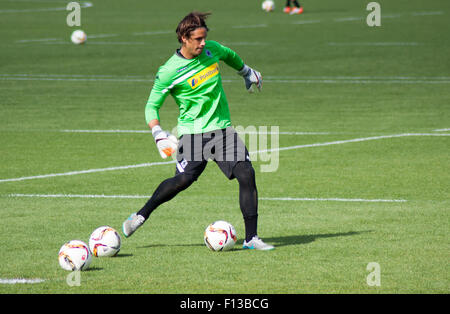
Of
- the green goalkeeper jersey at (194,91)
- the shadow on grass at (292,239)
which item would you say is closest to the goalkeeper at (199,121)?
the green goalkeeper jersey at (194,91)

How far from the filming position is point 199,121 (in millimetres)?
9461

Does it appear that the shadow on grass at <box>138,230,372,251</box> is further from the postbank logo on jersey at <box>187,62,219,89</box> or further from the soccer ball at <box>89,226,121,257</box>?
the postbank logo on jersey at <box>187,62,219,89</box>

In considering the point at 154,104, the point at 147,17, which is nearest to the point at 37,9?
the point at 147,17

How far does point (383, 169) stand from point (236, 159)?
5.13 metres

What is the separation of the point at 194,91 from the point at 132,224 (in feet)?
4.69

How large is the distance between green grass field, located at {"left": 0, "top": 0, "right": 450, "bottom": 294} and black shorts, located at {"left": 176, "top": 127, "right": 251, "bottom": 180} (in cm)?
78

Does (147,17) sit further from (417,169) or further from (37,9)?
(417,169)

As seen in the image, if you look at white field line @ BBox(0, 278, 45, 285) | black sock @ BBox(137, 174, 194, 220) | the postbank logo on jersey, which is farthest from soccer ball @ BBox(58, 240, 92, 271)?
the postbank logo on jersey

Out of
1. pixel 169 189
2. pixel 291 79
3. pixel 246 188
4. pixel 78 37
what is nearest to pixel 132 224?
pixel 169 189

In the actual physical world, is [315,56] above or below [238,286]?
above

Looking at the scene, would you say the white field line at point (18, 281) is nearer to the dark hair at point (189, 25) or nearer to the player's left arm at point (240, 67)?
the dark hair at point (189, 25)

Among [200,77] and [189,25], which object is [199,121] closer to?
[200,77]

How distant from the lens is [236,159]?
939 centimetres
